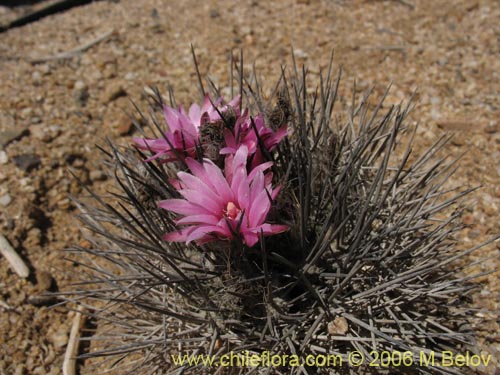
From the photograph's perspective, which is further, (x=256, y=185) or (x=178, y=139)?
(x=178, y=139)

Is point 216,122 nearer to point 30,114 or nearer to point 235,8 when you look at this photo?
point 30,114

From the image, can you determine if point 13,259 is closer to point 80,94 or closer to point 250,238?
point 80,94

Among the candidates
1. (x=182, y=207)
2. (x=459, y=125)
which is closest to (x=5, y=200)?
(x=182, y=207)

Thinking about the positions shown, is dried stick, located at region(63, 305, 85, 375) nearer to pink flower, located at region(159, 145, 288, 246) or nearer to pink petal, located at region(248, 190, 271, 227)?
pink flower, located at region(159, 145, 288, 246)

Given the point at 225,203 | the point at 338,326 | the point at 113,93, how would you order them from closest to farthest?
the point at 225,203 < the point at 338,326 < the point at 113,93

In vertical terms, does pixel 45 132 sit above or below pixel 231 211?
above

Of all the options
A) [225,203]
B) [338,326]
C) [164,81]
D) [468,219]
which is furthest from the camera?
[164,81]

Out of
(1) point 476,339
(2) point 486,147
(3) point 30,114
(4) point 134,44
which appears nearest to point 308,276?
(1) point 476,339
